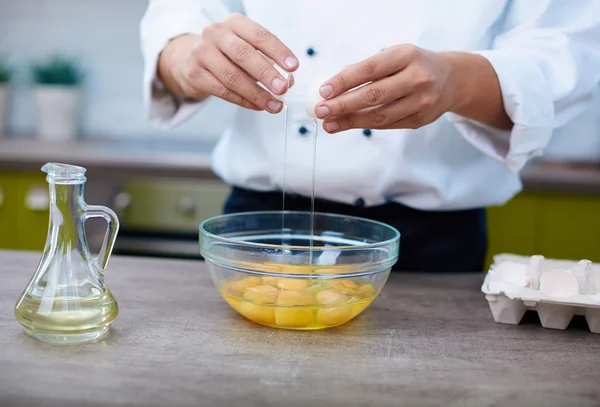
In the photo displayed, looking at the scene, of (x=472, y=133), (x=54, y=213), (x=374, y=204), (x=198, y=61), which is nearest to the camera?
(x=54, y=213)

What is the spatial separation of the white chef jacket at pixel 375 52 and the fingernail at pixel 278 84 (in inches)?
13.6

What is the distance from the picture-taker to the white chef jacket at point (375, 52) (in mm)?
1188

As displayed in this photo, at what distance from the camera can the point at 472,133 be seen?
1.19m

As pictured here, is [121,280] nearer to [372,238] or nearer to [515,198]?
[372,238]

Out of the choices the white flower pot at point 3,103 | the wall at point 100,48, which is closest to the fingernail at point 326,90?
the wall at point 100,48

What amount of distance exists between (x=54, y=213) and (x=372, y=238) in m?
→ 0.47

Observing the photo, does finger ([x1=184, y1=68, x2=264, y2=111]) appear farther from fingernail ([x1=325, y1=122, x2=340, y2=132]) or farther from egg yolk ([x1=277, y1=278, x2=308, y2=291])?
egg yolk ([x1=277, y1=278, x2=308, y2=291])

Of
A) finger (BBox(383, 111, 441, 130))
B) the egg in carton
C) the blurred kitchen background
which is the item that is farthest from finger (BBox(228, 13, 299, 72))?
the blurred kitchen background

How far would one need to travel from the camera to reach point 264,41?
95 centimetres

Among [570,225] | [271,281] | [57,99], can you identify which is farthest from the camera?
[57,99]

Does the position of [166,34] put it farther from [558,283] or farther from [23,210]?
[23,210]

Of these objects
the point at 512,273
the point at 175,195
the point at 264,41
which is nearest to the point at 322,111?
the point at 264,41

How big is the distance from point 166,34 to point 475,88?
0.55 m

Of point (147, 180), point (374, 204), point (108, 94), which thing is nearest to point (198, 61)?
point (374, 204)
